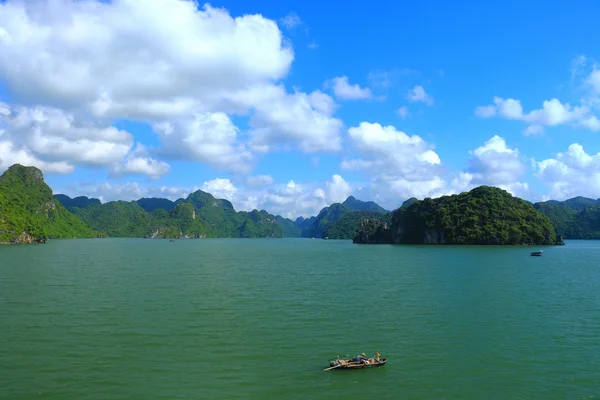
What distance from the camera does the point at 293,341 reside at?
30.2m

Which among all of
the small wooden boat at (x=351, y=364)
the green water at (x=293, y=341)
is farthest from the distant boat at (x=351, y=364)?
the green water at (x=293, y=341)

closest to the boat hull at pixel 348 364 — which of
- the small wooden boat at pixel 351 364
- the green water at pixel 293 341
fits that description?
the small wooden boat at pixel 351 364

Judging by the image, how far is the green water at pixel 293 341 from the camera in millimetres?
22219

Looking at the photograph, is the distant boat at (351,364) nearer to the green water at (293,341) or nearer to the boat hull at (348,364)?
the boat hull at (348,364)

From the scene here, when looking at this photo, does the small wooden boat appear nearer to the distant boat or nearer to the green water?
the distant boat

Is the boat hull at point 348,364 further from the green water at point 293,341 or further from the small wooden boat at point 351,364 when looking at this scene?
the green water at point 293,341

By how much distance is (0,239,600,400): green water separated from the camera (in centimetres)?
2222

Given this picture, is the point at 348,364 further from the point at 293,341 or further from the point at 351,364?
the point at 293,341

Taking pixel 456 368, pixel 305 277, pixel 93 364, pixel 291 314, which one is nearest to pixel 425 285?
pixel 305 277

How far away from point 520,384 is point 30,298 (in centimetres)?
4691

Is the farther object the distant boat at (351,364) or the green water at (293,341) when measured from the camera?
the distant boat at (351,364)

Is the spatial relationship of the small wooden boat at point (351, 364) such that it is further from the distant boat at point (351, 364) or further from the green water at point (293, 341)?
the green water at point (293, 341)

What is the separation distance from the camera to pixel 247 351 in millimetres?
28016

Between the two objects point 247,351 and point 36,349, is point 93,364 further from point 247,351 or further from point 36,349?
point 247,351
